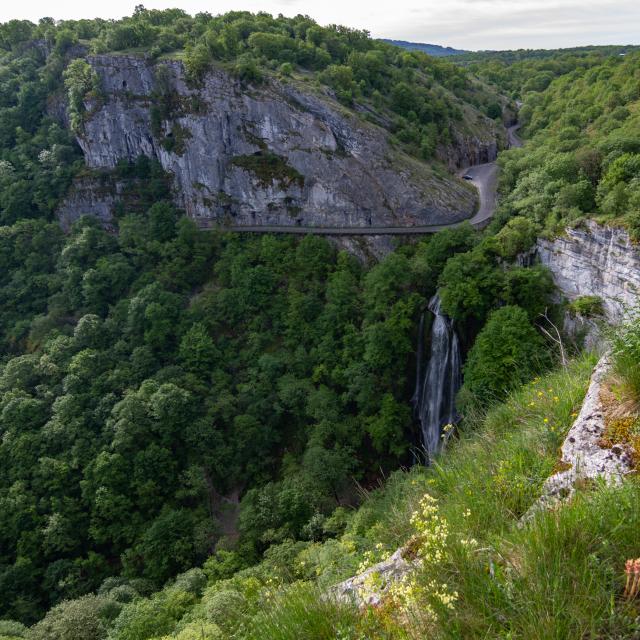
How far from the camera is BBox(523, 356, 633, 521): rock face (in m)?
4.93

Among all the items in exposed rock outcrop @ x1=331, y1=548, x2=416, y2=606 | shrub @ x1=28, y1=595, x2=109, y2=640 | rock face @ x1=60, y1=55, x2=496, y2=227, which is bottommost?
shrub @ x1=28, y1=595, x2=109, y2=640

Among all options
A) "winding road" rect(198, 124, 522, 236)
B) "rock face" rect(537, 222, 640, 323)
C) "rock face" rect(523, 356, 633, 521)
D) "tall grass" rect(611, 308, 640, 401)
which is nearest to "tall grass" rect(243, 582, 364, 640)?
"rock face" rect(523, 356, 633, 521)

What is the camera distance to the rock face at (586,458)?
493 centimetres

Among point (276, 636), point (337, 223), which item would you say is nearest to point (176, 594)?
point (276, 636)

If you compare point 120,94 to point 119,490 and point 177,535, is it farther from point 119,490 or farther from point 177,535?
point 177,535

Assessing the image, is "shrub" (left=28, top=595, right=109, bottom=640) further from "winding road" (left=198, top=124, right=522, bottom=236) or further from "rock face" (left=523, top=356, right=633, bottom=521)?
"winding road" (left=198, top=124, right=522, bottom=236)

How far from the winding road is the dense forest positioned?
6.71 feet

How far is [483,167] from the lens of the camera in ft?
190

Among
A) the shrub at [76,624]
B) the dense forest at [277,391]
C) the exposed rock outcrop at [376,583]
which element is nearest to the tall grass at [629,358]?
the dense forest at [277,391]

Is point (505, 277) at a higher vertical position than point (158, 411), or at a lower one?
higher


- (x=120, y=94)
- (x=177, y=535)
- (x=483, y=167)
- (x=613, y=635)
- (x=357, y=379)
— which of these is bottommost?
(x=177, y=535)

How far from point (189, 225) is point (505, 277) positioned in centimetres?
3354

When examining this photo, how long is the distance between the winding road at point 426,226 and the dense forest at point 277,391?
2.05 meters

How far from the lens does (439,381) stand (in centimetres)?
3186
